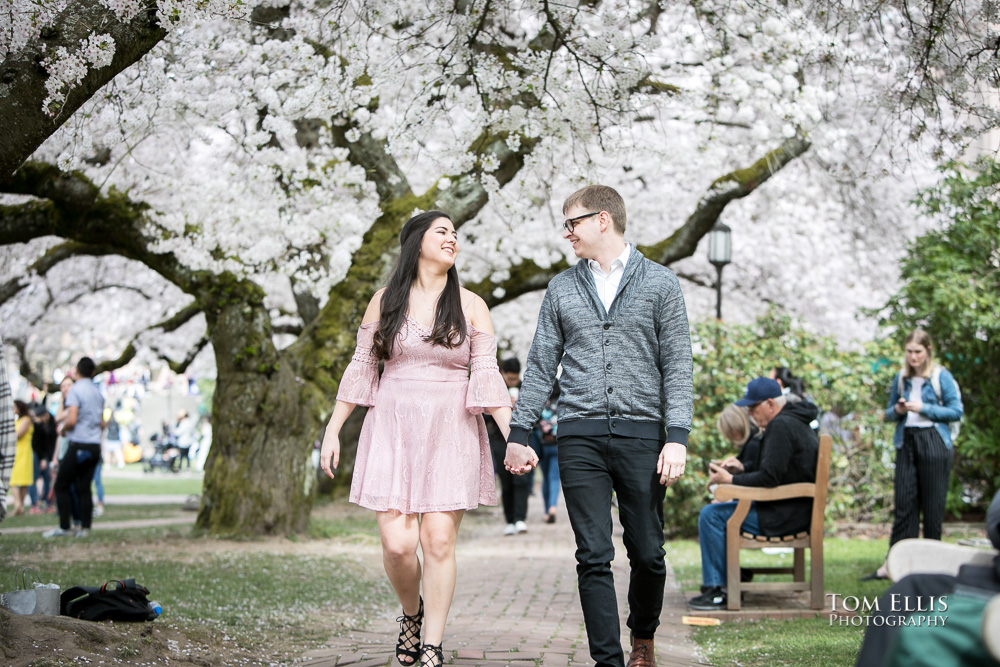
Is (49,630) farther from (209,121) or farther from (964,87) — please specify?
(964,87)

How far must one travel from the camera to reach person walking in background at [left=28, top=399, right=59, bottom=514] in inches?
610

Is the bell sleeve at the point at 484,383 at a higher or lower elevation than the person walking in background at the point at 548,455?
higher

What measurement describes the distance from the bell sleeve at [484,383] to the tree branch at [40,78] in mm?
2100

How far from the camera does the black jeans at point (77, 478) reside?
36.6 feet

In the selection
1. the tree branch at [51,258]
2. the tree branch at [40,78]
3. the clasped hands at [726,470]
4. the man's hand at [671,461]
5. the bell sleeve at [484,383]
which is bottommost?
the clasped hands at [726,470]

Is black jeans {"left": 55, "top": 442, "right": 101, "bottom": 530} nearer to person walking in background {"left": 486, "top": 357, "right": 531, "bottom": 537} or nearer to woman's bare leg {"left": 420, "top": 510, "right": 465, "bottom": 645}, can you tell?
person walking in background {"left": 486, "top": 357, "right": 531, "bottom": 537}

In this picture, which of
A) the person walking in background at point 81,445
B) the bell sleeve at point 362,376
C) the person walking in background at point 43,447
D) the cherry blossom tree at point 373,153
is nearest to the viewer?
the bell sleeve at point 362,376

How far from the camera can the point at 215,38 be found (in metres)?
6.59

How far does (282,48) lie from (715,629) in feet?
16.4

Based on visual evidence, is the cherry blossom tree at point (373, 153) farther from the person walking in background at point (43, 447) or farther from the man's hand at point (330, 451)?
the man's hand at point (330, 451)

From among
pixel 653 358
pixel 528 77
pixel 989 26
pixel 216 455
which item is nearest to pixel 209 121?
pixel 528 77

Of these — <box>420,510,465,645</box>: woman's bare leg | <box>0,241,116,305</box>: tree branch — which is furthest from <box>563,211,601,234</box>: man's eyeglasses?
<box>0,241,116,305</box>: tree branch

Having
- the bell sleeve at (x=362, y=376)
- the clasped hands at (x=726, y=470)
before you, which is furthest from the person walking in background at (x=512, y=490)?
the bell sleeve at (x=362, y=376)

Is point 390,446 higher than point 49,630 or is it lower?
higher
